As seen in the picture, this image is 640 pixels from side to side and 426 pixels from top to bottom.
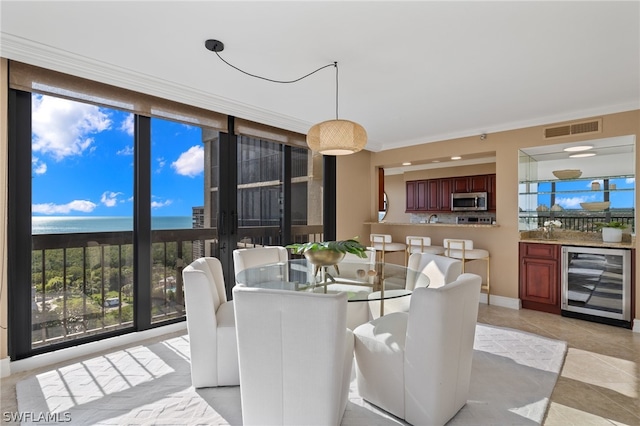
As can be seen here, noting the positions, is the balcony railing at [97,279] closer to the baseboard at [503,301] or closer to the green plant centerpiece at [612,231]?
the baseboard at [503,301]

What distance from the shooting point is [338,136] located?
2.49 metres

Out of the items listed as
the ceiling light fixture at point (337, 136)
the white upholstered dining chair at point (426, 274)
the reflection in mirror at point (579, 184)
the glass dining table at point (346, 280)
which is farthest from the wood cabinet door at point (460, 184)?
the ceiling light fixture at point (337, 136)

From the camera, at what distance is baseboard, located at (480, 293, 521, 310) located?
4314 millimetres

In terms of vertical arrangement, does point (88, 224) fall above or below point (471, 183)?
below

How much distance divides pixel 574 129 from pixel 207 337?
4477mm

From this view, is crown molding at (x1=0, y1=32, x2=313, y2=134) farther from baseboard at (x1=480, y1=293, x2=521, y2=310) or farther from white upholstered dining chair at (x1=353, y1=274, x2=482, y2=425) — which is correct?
baseboard at (x1=480, y1=293, x2=521, y2=310)

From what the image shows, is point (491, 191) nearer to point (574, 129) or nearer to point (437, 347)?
point (574, 129)

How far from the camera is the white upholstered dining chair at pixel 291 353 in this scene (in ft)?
4.95

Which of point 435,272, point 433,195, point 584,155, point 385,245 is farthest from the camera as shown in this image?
point 433,195

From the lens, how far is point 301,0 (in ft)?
6.01

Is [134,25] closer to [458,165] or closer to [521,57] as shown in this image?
[521,57]

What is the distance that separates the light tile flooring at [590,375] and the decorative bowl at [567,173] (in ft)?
5.99

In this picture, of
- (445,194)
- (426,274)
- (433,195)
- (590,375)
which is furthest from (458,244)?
(433,195)

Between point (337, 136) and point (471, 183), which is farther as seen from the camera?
point (471, 183)
